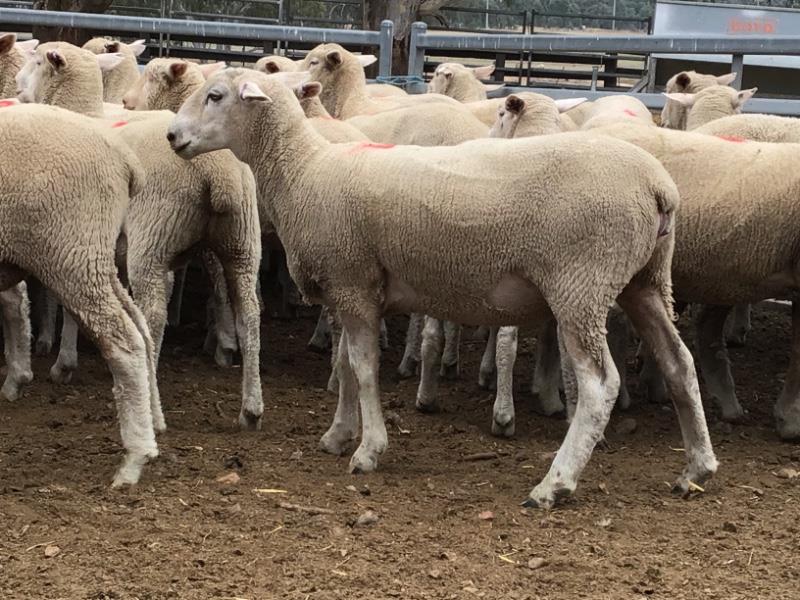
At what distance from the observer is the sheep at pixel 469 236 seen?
17.8 feet

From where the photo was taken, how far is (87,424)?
270 inches

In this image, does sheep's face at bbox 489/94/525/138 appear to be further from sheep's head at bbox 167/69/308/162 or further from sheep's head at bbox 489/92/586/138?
sheep's head at bbox 167/69/308/162

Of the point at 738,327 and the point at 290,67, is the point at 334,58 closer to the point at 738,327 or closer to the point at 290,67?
the point at 290,67

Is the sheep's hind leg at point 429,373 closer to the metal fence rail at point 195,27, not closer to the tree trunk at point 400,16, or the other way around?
the metal fence rail at point 195,27

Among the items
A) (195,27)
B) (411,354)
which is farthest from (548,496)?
(195,27)

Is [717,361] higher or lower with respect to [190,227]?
lower

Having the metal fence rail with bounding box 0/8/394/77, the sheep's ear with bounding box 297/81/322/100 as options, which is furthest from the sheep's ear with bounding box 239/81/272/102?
the metal fence rail with bounding box 0/8/394/77

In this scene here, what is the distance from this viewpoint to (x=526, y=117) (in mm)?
7574

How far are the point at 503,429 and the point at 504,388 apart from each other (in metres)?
0.22

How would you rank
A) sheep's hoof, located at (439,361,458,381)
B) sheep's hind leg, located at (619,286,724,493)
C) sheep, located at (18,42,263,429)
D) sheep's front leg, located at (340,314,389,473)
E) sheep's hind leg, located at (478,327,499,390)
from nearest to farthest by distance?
1. sheep's hind leg, located at (619,286,724,493)
2. sheep's front leg, located at (340,314,389,473)
3. sheep, located at (18,42,263,429)
4. sheep's hind leg, located at (478,327,499,390)
5. sheep's hoof, located at (439,361,458,381)

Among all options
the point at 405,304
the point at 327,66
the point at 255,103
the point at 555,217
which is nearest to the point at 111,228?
the point at 255,103

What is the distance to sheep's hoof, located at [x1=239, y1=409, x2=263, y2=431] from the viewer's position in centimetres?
681

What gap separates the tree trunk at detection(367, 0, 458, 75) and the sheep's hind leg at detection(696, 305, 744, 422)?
891cm

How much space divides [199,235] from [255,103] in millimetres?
923
